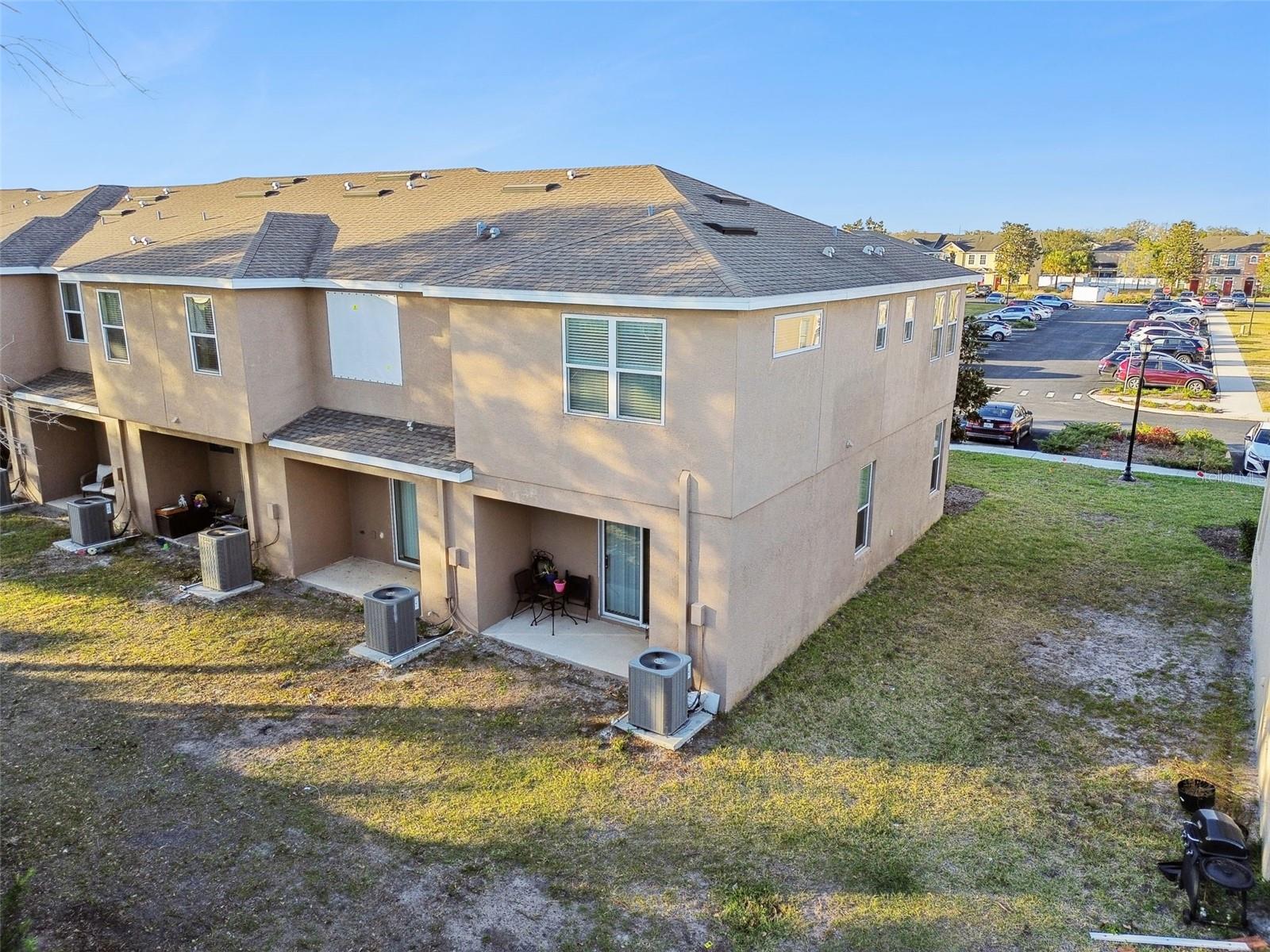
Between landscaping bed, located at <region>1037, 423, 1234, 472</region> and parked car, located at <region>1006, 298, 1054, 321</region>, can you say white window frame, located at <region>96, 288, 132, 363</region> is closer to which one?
landscaping bed, located at <region>1037, 423, 1234, 472</region>

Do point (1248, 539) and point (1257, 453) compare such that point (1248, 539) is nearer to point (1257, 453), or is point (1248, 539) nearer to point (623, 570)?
point (1257, 453)

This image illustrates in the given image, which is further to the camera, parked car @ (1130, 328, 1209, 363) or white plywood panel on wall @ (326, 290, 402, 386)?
parked car @ (1130, 328, 1209, 363)

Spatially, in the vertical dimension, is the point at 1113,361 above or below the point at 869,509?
above

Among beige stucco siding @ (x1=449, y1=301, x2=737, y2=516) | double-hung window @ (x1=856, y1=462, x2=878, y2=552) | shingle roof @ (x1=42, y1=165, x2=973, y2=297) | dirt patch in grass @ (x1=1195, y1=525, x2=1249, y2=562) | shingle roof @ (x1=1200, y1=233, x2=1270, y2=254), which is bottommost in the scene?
dirt patch in grass @ (x1=1195, y1=525, x2=1249, y2=562)

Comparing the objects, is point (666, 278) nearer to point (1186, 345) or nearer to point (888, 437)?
point (888, 437)

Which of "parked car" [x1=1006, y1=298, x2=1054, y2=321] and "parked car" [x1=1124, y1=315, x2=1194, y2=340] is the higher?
"parked car" [x1=1006, y1=298, x2=1054, y2=321]

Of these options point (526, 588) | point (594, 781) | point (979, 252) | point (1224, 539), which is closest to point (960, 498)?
point (1224, 539)

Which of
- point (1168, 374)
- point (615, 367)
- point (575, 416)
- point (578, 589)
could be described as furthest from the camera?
point (1168, 374)

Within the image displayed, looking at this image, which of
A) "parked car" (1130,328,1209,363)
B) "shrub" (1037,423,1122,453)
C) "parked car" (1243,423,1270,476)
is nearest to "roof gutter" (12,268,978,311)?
"shrub" (1037,423,1122,453)

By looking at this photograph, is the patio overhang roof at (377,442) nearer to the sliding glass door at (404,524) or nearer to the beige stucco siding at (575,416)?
the beige stucco siding at (575,416)
